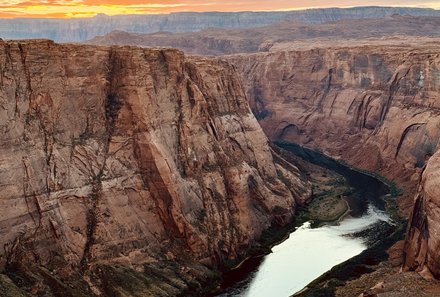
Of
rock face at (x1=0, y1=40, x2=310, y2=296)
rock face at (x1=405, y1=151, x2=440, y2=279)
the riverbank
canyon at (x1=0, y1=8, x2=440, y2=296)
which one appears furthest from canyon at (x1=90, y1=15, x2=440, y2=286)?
rock face at (x1=0, y1=40, x2=310, y2=296)

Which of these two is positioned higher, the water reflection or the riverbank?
the riverbank

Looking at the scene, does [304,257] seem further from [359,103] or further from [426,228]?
[359,103]

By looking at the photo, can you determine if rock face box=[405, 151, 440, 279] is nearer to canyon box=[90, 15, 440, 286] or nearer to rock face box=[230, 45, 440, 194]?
canyon box=[90, 15, 440, 286]

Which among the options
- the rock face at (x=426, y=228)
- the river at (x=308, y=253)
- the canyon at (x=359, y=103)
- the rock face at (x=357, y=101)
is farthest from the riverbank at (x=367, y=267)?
the rock face at (x=357, y=101)

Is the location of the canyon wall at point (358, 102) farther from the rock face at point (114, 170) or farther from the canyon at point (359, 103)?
the rock face at point (114, 170)

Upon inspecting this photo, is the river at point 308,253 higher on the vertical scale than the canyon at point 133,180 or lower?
lower

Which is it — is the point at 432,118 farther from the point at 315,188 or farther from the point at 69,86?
the point at 69,86
